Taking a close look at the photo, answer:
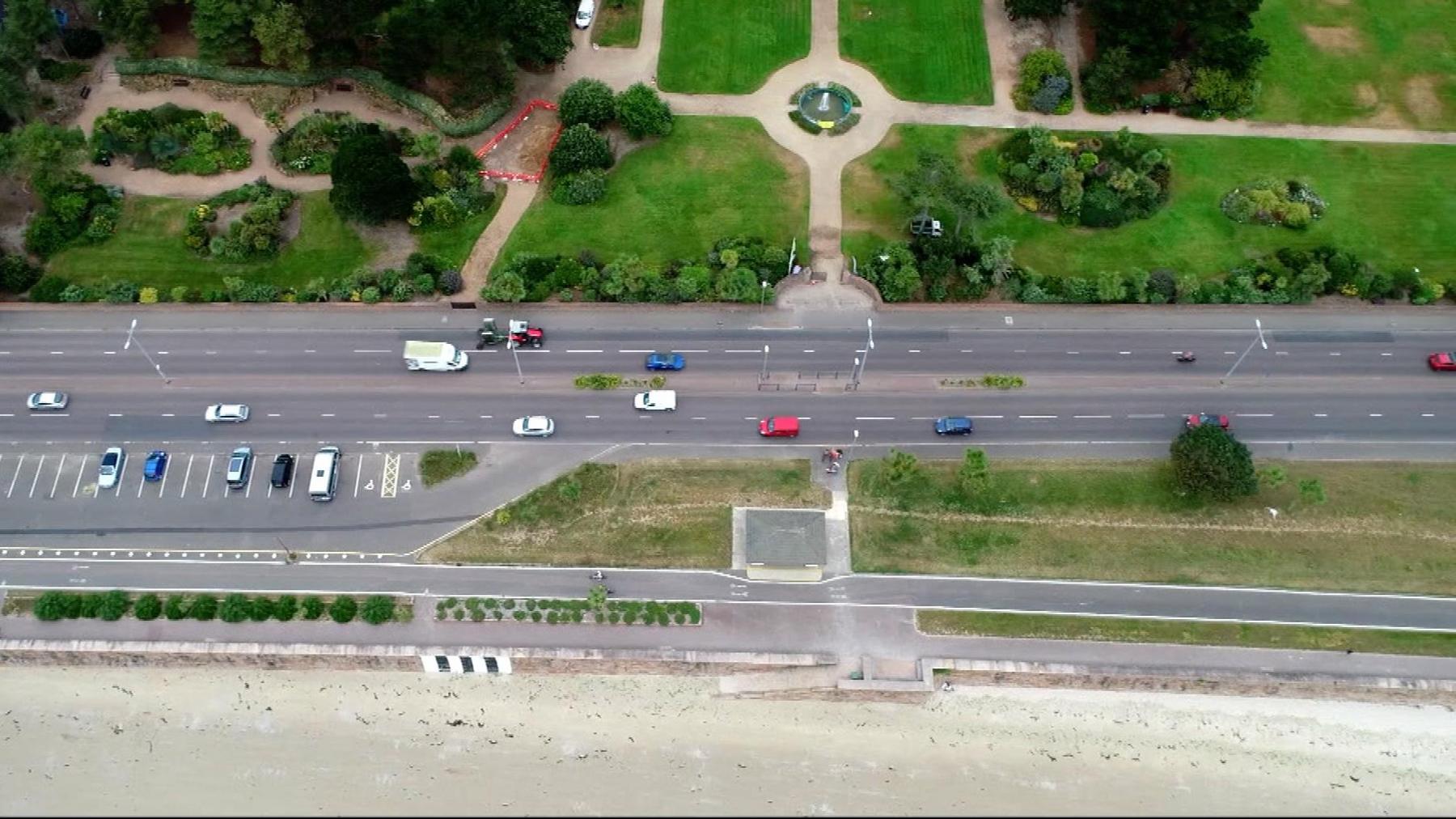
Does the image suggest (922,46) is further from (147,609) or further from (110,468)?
(147,609)

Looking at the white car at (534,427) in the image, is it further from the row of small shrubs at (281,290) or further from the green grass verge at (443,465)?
the row of small shrubs at (281,290)

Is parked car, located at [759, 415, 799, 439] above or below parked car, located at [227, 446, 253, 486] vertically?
above

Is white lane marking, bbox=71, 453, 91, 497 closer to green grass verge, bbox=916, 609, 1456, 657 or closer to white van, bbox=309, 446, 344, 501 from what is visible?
white van, bbox=309, 446, 344, 501

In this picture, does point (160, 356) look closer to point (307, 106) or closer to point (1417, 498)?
point (307, 106)

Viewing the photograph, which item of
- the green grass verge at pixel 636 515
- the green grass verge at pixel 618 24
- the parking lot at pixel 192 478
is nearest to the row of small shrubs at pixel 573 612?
the green grass verge at pixel 636 515

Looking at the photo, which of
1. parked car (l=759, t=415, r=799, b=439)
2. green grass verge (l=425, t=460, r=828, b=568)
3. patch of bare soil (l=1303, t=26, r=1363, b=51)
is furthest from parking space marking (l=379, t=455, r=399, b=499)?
patch of bare soil (l=1303, t=26, r=1363, b=51)

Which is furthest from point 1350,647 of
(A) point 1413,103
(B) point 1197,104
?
(A) point 1413,103

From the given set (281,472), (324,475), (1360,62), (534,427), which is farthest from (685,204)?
(1360,62)
